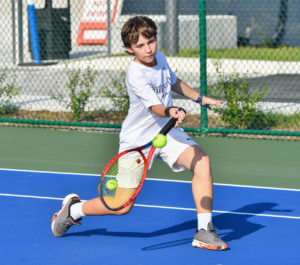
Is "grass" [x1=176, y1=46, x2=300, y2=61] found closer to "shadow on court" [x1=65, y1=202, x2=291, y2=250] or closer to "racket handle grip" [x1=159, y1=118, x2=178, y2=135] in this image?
"shadow on court" [x1=65, y1=202, x2=291, y2=250]

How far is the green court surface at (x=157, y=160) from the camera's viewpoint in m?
9.16

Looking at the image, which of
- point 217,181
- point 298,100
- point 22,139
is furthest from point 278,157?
point 298,100

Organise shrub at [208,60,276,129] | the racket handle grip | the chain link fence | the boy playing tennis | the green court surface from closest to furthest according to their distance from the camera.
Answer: the racket handle grip → the boy playing tennis → the green court surface → shrub at [208,60,276,129] → the chain link fence

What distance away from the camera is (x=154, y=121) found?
6512 millimetres

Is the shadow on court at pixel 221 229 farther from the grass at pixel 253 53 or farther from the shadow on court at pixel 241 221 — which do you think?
the grass at pixel 253 53

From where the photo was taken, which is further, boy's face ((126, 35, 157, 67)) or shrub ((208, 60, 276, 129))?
shrub ((208, 60, 276, 129))

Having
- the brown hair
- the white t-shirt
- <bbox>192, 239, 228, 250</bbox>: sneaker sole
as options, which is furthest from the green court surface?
the brown hair

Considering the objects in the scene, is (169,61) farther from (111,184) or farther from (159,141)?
(159,141)

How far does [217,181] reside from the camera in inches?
350

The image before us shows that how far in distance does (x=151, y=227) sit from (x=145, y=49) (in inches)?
65.3

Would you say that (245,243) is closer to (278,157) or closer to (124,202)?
(124,202)

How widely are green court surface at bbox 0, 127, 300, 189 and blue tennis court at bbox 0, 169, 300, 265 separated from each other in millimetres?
493

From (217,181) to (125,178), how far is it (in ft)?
8.79

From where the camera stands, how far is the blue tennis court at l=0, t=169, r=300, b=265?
6.30 meters
